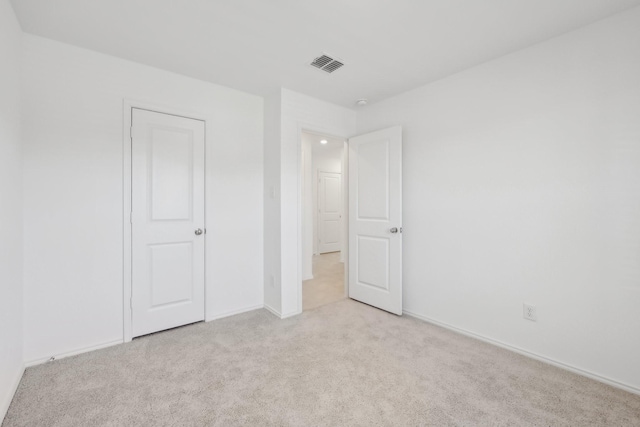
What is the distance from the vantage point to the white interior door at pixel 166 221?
242cm

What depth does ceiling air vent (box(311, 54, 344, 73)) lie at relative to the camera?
2328 millimetres

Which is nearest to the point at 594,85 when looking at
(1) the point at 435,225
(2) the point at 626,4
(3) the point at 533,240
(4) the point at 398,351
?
(2) the point at 626,4

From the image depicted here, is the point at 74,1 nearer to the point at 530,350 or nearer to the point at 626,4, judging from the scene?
the point at 626,4

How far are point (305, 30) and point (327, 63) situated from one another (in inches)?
18.2

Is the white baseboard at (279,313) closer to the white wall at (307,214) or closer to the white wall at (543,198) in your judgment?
the white wall at (543,198)

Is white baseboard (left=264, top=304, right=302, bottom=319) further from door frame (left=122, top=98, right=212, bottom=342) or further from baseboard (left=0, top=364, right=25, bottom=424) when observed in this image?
baseboard (left=0, top=364, right=25, bottom=424)

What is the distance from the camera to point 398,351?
7.32 ft

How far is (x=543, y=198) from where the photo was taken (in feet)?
6.88

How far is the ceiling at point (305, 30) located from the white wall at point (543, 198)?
0.25 meters

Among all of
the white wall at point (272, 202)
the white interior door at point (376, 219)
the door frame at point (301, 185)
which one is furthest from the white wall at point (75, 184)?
the white interior door at point (376, 219)

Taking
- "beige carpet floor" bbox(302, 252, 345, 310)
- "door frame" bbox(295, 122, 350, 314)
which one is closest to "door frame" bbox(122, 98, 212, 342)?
"door frame" bbox(295, 122, 350, 314)

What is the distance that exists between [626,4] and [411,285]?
2609 millimetres

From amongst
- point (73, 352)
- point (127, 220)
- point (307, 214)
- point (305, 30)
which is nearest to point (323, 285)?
point (307, 214)

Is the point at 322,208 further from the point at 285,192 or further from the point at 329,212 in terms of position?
the point at 285,192
